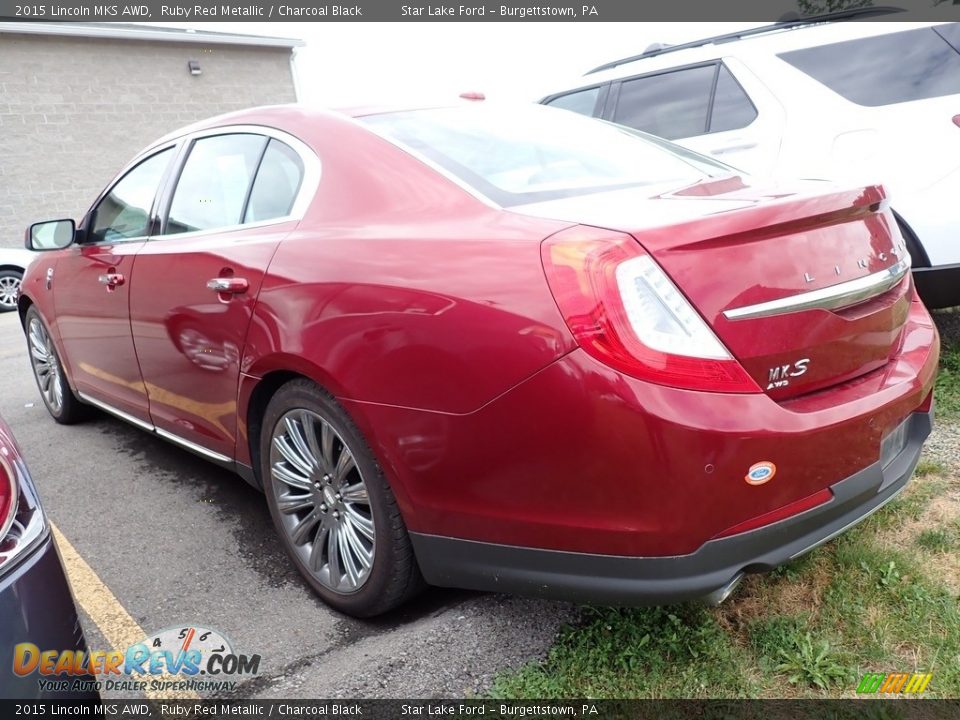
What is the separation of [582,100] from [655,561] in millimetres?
4657

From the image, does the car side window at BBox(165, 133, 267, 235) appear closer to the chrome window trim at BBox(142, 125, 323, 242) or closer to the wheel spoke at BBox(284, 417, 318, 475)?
the chrome window trim at BBox(142, 125, 323, 242)

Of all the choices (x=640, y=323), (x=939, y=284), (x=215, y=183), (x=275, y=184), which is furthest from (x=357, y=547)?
(x=939, y=284)

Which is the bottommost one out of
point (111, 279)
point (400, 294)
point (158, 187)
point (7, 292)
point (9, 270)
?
point (7, 292)

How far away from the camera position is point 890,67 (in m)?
3.88

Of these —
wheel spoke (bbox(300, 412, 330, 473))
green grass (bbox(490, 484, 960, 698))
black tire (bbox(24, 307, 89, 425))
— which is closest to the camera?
green grass (bbox(490, 484, 960, 698))

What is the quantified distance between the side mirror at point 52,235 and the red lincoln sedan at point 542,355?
1.54 m

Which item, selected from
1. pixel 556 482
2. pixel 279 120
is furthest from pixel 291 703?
pixel 279 120

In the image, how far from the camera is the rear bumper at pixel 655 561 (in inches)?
66.9

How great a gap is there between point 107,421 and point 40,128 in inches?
504

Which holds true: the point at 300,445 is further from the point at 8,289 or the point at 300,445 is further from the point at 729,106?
the point at 8,289

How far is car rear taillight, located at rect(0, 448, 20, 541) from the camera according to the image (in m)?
1.47

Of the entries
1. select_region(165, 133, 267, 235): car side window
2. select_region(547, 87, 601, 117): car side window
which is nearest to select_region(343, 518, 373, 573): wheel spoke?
select_region(165, 133, 267, 235): car side window

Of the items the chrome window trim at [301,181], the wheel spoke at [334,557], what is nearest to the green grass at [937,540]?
the wheel spoke at [334,557]

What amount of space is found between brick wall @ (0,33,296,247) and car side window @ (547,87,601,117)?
12.4 meters
